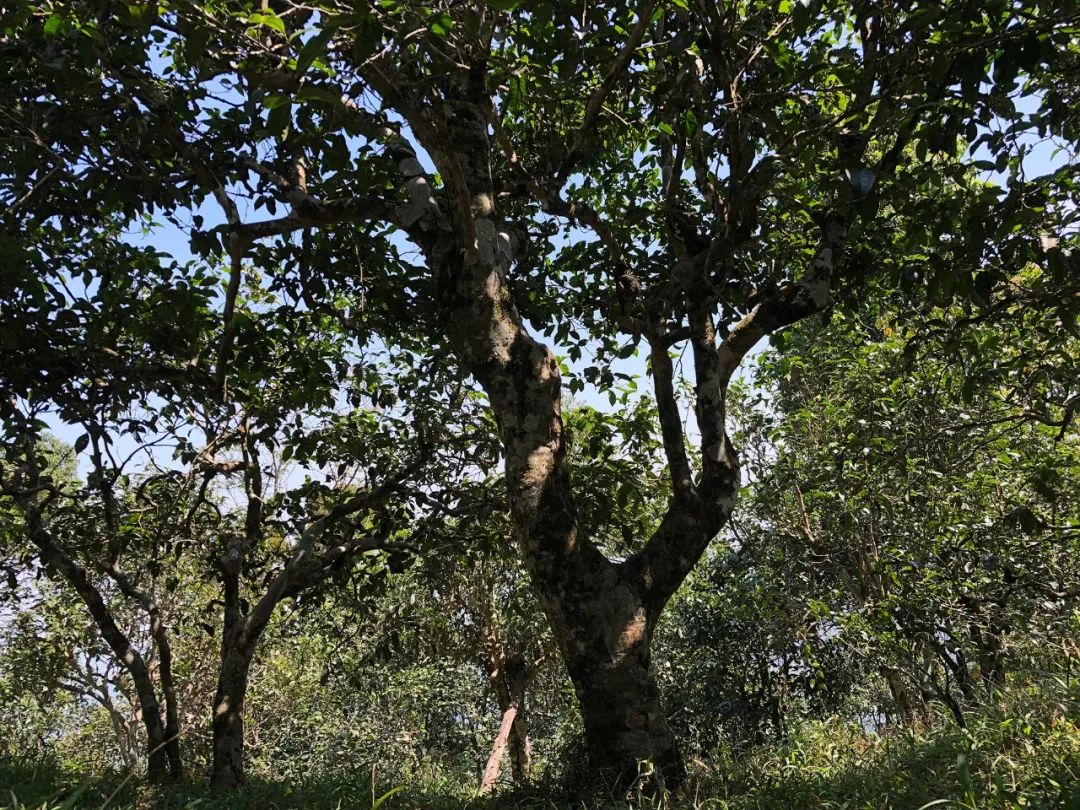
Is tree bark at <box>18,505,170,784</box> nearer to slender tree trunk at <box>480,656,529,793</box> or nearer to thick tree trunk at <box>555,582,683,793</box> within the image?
thick tree trunk at <box>555,582,683,793</box>

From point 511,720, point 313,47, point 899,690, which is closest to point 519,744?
point 511,720

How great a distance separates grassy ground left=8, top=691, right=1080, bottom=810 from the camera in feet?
8.56

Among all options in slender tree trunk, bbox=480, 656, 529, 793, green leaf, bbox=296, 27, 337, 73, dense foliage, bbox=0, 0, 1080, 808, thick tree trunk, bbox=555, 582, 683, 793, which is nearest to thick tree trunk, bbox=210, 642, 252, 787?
dense foliage, bbox=0, 0, 1080, 808

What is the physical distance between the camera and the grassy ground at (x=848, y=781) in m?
2.61

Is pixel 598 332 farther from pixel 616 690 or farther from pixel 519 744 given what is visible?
pixel 519 744

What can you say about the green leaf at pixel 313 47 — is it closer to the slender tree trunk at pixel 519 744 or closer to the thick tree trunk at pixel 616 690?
the thick tree trunk at pixel 616 690

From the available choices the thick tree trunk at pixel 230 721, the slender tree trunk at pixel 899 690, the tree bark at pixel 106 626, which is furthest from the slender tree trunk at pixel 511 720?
the thick tree trunk at pixel 230 721

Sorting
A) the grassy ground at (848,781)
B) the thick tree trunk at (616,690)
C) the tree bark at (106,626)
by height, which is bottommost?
the grassy ground at (848,781)

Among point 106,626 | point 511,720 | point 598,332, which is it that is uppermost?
point 598,332

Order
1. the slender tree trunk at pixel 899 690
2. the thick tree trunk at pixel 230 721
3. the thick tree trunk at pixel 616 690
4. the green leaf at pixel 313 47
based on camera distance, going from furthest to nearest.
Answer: the slender tree trunk at pixel 899 690 → the thick tree trunk at pixel 230 721 → the thick tree trunk at pixel 616 690 → the green leaf at pixel 313 47

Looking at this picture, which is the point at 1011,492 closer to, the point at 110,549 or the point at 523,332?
the point at 523,332

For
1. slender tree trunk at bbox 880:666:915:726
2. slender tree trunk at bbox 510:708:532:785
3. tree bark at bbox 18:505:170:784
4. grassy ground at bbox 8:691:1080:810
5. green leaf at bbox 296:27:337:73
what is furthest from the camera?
slender tree trunk at bbox 510:708:532:785

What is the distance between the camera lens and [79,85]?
11.4ft

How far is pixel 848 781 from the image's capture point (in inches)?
126
